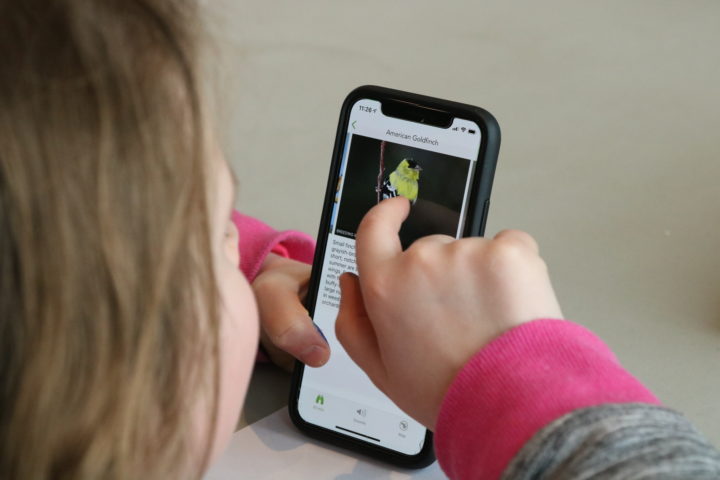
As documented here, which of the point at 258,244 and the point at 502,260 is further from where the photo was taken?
the point at 258,244

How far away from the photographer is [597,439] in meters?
0.28

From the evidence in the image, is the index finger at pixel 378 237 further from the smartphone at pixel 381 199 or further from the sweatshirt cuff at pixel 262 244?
the sweatshirt cuff at pixel 262 244

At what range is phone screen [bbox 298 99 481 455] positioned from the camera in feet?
1.42

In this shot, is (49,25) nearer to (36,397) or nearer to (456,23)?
(36,397)

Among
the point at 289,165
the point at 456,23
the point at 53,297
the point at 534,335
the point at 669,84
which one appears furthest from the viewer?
the point at 456,23

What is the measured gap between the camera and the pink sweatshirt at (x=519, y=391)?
0.29 m

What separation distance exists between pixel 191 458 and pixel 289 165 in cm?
43

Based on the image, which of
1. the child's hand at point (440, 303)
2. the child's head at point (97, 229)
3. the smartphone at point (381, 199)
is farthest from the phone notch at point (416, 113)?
the child's head at point (97, 229)

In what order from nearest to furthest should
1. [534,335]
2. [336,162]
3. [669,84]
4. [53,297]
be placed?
[53,297] < [534,335] < [336,162] < [669,84]

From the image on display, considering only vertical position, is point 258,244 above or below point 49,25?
below

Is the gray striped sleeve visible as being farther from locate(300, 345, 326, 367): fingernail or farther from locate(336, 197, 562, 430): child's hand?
locate(300, 345, 326, 367): fingernail

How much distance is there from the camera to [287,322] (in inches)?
17.6

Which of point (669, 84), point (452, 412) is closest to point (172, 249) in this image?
point (452, 412)

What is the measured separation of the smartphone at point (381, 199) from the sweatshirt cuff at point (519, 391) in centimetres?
11
